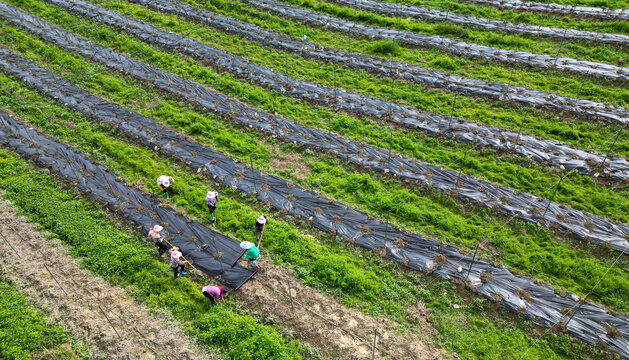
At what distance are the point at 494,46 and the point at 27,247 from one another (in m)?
20.7

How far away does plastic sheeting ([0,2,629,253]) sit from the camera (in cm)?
1026

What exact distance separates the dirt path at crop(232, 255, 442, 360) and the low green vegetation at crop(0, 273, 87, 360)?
3.76m

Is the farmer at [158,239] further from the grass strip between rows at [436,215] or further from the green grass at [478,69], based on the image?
the green grass at [478,69]

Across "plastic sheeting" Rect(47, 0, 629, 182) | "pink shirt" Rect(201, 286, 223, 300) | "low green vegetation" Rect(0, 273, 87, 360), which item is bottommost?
"low green vegetation" Rect(0, 273, 87, 360)

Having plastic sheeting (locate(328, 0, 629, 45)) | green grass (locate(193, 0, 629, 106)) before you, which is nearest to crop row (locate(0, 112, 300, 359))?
green grass (locate(193, 0, 629, 106))

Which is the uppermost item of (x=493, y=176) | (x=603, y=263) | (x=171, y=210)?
(x=493, y=176)

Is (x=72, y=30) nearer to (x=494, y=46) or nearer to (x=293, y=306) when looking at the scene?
(x=293, y=306)

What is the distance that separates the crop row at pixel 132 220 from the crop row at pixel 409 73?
11.0 metres

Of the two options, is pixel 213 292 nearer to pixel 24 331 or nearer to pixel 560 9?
pixel 24 331

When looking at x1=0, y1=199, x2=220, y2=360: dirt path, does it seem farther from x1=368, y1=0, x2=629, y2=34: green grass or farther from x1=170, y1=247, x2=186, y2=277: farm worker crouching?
x1=368, y1=0, x2=629, y2=34: green grass

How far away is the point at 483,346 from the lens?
796 cm

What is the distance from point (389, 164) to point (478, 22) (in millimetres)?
13501

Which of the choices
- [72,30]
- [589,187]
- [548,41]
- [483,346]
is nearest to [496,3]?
[548,41]

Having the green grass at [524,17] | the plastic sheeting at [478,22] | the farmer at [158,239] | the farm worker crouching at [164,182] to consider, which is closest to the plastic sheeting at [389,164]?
the farm worker crouching at [164,182]
